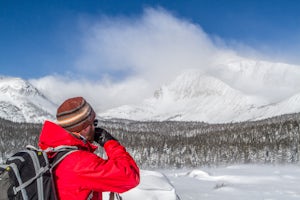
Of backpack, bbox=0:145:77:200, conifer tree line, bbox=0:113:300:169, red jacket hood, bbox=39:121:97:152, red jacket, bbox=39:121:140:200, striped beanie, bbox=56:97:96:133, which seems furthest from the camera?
conifer tree line, bbox=0:113:300:169

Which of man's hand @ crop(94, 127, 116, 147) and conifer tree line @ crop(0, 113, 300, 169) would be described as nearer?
man's hand @ crop(94, 127, 116, 147)

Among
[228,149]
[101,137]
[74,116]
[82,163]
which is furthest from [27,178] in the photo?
[228,149]

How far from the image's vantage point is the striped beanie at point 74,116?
12.3ft

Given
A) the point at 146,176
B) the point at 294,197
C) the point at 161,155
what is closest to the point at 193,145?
the point at 161,155

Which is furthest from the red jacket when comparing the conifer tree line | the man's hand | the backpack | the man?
the conifer tree line

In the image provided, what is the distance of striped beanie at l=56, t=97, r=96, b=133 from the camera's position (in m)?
3.74

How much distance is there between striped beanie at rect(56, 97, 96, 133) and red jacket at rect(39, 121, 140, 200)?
7.3 inches

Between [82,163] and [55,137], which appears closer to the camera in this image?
[82,163]

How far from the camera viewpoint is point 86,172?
3301 mm

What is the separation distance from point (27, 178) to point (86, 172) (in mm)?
514

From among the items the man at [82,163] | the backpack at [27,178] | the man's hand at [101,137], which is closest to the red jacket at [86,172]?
the man at [82,163]

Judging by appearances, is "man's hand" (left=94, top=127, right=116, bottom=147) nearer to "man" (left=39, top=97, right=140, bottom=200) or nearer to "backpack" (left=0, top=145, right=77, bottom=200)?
"man" (left=39, top=97, right=140, bottom=200)

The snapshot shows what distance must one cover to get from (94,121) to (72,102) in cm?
34

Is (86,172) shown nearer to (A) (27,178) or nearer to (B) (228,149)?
(A) (27,178)
